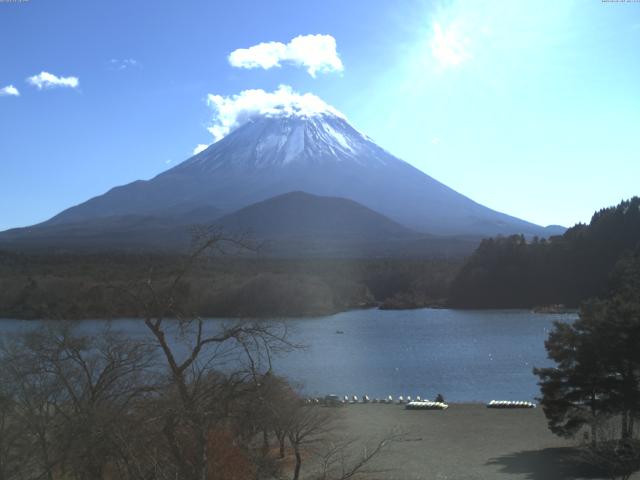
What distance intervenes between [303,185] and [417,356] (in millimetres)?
67758

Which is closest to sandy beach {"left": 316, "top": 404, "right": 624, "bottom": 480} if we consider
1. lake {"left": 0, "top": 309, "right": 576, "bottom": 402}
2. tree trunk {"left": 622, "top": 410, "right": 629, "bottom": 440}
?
tree trunk {"left": 622, "top": 410, "right": 629, "bottom": 440}

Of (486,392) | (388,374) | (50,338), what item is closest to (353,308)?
(388,374)

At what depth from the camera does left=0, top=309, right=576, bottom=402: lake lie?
19.0m

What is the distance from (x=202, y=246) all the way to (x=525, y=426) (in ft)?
37.0

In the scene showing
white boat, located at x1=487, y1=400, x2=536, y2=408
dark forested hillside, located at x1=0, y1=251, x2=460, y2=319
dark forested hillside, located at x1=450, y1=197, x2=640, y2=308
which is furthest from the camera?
dark forested hillside, located at x1=450, y1=197, x2=640, y2=308

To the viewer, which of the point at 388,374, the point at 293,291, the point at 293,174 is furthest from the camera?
the point at 293,174

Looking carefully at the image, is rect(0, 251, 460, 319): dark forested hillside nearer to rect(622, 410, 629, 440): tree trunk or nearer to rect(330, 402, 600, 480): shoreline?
rect(330, 402, 600, 480): shoreline

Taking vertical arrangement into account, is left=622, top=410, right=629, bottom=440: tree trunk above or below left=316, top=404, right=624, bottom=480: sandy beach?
above

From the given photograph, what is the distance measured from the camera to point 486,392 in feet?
60.3

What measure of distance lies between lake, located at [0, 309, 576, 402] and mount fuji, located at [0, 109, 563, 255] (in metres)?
43.9

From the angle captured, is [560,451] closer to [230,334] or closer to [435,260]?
[230,334]

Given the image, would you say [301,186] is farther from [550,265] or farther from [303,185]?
[550,265]

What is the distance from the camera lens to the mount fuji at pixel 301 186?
86.6 m

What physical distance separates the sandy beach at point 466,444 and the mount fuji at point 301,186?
207 ft
